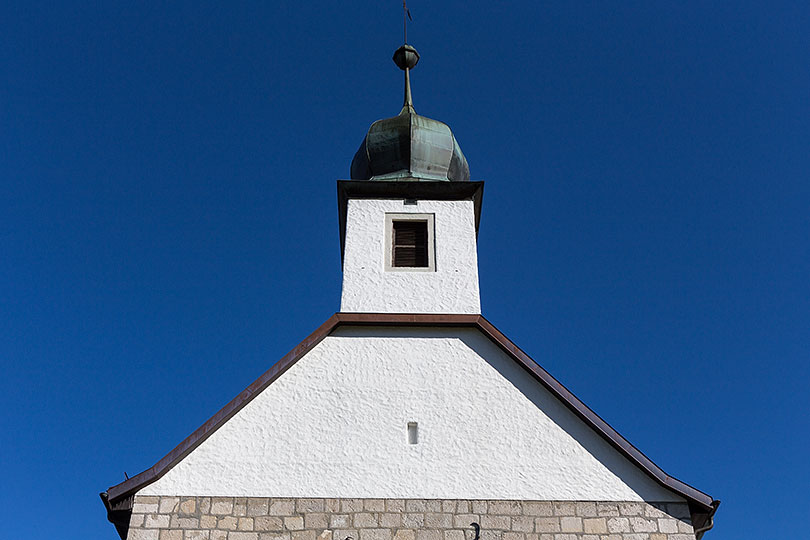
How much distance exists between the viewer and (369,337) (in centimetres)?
1006

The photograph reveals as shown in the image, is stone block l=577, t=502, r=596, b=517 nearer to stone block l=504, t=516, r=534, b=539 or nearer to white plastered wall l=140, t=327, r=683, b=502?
white plastered wall l=140, t=327, r=683, b=502

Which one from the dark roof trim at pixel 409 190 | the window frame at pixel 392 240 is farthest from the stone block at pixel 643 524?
the dark roof trim at pixel 409 190

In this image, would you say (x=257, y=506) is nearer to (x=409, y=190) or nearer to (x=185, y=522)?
(x=185, y=522)

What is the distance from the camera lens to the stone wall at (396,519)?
827 centimetres

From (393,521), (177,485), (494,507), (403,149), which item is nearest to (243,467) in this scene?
(177,485)

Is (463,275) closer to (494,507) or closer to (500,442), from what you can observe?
(500,442)

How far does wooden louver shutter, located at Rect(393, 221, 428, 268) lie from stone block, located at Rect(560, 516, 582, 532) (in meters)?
4.25

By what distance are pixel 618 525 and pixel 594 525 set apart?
9.9 inches

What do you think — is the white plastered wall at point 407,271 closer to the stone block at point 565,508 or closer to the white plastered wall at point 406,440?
the white plastered wall at point 406,440

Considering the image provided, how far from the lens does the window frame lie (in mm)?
11375

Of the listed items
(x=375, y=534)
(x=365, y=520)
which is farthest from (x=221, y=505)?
(x=375, y=534)

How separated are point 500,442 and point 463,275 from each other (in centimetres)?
291

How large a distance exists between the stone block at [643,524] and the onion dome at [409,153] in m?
6.21

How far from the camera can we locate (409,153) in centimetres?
1303
